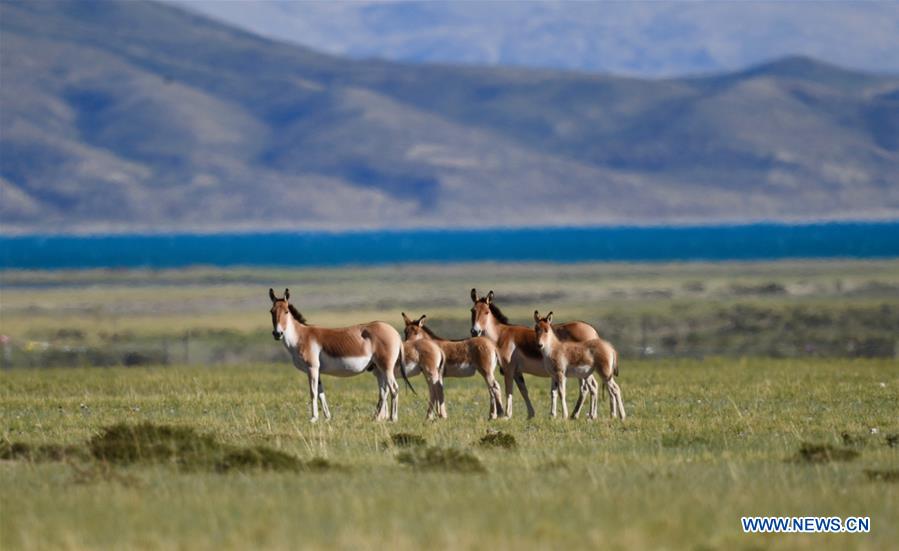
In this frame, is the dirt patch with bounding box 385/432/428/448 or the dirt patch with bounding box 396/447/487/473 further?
the dirt patch with bounding box 385/432/428/448

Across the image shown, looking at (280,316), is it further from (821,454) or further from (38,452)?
(821,454)

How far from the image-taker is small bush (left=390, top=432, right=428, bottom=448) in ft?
68.8

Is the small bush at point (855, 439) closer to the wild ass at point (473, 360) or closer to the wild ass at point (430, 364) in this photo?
the wild ass at point (473, 360)

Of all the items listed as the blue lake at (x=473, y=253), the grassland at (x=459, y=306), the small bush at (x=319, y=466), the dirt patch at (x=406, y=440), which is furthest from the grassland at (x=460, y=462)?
the blue lake at (x=473, y=253)

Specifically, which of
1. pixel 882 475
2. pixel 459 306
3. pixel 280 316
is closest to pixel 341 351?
pixel 280 316

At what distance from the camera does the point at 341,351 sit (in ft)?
79.6

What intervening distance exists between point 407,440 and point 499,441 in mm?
1144

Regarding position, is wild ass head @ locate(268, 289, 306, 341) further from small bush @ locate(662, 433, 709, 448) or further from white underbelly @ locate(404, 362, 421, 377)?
small bush @ locate(662, 433, 709, 448)

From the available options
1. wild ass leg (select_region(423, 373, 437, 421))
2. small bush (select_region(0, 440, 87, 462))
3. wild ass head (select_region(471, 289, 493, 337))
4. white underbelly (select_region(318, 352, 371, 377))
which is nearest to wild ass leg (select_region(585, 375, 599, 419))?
wild ass head (select_region(471, 289, 493, 337))

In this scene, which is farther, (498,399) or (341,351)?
(498,399)

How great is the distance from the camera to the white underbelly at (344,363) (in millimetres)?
24250

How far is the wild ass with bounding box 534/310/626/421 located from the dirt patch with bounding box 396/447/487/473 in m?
4.88

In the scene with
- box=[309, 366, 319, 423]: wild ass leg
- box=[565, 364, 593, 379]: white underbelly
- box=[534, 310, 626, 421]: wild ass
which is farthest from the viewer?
box=[309, 366, 319, 423]: wild ass leg

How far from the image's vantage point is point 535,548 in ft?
44.6
